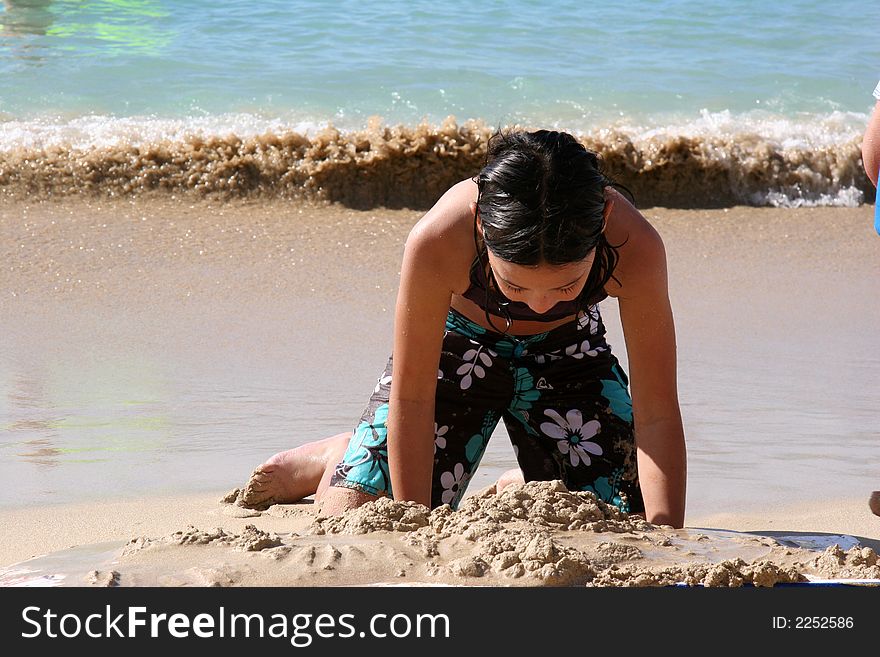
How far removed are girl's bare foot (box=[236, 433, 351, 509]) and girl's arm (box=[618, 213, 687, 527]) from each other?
0.87 metres

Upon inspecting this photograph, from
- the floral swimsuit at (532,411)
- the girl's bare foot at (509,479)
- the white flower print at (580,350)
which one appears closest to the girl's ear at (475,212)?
the floral swimsuit at (532,411)

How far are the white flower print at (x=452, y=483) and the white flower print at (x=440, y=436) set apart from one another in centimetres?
6

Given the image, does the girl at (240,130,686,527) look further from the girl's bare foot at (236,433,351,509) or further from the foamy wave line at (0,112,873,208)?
the foamy wave line at (0,112,873,208)

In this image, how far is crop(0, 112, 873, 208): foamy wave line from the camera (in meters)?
6.09

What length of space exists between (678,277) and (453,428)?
2.64 metres

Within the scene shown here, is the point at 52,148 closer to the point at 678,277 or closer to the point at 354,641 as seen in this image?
the point at 678,277

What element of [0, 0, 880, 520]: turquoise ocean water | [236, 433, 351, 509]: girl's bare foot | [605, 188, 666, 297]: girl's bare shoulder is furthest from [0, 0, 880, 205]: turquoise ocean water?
[605, 188, 666, 297]: girl's bare shoulder

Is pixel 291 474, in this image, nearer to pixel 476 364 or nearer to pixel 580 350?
pixel 476 364

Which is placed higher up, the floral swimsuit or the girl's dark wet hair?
the girl's dark wet hair

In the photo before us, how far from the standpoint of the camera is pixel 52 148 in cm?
623

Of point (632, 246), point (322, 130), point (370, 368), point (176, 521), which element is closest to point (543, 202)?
point (632, 246)

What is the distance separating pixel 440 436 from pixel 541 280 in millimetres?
708

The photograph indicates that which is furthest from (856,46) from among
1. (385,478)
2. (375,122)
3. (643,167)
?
(385,478)

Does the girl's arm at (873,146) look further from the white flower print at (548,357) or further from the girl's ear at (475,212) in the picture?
the girl's ear at (475,212)
